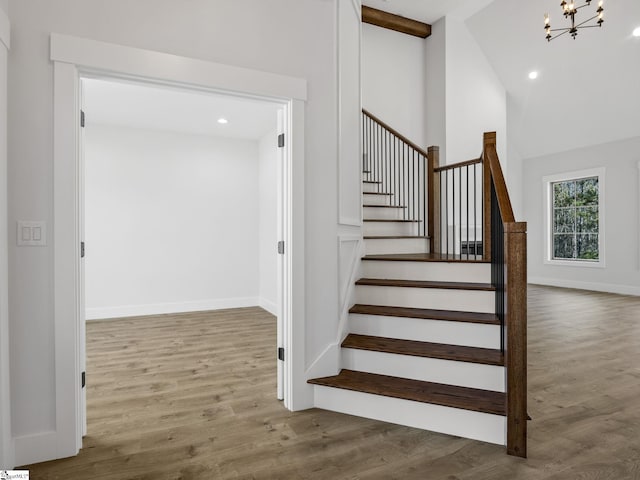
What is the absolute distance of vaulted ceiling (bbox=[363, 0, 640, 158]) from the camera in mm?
5695

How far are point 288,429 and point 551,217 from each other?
860 centimetres

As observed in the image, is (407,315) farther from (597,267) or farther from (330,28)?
(597,267)

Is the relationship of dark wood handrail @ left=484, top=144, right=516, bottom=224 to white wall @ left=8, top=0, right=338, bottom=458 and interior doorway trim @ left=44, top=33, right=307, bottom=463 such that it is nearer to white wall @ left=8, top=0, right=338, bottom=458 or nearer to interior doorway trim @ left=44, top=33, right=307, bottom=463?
white wall @ left=8, top=0, right=338, bottom=458

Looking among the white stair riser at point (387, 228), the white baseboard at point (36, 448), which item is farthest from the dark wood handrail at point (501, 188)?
the white baseboard at point (36, 448)

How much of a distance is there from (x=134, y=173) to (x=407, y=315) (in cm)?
483

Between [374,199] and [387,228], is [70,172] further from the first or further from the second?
[374,199]

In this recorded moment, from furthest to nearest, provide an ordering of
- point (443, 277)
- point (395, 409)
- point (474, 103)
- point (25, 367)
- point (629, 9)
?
point (474, 103) → point (629, 9) → point (443, 277) → point (395, 409) → point (25, 367)

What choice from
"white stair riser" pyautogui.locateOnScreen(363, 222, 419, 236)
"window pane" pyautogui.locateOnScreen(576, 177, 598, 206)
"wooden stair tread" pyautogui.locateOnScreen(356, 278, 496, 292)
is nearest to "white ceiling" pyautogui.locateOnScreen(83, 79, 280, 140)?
"white stair riser" pyautogui.locateOnScreen(363, 222, 419, 236)

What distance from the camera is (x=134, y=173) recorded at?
224 inches

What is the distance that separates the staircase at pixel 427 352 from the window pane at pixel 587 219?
20.8 ft

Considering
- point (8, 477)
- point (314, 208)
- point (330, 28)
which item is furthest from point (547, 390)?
point (8, 477)

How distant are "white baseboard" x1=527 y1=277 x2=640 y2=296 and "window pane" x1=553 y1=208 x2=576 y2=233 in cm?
113

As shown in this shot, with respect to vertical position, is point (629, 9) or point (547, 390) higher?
point (629, 9)

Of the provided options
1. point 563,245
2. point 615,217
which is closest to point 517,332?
point 615,217
